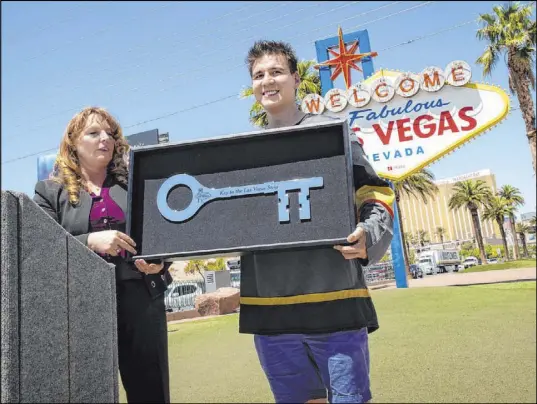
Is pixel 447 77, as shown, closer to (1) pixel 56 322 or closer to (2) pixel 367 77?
(2) pixel 367 77

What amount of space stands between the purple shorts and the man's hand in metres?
0.25

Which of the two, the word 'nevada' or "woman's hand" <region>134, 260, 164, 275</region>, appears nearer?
"woman's hand" <region>134, 260, 164, 275</region>

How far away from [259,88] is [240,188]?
366 mm

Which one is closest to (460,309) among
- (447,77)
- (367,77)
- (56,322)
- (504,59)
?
(56,322)

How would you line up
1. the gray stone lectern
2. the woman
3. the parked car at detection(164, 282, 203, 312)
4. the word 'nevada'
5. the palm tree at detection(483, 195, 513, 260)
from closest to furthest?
the gray stone lectern < the woman < the palm tree at detection(483, 195, 513, 260) < the word 'nevada' < the parked car at detection(164, 282, 203, 312)

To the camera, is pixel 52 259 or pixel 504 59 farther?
pixel 504 59

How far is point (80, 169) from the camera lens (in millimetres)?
1679

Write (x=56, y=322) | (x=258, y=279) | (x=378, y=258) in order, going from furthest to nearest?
(x=258, y=279) < (x=378, y=258) < (x=56, y=322)

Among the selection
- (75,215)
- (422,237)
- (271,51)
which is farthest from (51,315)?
(422,237)

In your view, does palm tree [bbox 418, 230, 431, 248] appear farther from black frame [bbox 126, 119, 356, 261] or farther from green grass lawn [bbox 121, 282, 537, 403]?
black frame [bbox 126, 119, 356, 261]

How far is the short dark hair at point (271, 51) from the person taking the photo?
5.04 feet

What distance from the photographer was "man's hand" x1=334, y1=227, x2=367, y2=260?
3.99ft

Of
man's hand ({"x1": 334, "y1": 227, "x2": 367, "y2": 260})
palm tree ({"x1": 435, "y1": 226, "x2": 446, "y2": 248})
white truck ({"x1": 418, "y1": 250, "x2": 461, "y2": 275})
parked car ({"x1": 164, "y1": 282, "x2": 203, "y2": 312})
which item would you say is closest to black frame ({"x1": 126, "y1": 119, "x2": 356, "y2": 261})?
man's hand ({"x1": 334, "y1": 227, "x2": 367, "y2": 260})

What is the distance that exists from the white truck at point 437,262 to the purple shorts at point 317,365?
34.7 m
